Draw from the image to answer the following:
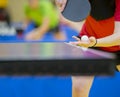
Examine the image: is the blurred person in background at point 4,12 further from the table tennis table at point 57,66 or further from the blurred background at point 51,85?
the table tennis table at point 57,66

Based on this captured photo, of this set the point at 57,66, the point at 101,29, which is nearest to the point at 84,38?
the point at 101,29

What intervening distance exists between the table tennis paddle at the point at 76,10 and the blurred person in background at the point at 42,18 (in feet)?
0.23

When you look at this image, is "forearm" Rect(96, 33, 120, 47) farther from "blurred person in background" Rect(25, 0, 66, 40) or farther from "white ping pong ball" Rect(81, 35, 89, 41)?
"blurred person in background" Rect(25, 0, 66, 40)

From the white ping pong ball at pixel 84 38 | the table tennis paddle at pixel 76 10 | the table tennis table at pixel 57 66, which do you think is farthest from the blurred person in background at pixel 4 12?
the table tennis table at pixel 57 66

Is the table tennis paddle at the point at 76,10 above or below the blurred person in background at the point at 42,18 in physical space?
above

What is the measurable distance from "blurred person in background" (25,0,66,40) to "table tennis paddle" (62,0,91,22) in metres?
0.07

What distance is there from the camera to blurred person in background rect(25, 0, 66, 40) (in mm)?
1343

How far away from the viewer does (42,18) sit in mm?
1393

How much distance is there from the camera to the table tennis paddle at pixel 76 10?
4.75ft

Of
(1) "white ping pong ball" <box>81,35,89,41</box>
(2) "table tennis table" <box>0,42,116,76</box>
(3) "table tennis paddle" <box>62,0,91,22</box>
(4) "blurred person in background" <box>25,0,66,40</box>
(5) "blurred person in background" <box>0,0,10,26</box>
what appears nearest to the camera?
(2) "table tennis table" <box>0,42,116,76</box>

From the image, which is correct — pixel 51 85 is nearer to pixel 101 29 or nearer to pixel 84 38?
pixel 84 38

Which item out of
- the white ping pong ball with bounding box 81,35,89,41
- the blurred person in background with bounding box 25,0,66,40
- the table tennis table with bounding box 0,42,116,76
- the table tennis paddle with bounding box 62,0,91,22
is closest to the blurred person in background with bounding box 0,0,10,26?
the blurred person in background with bounding box 25,0,66,40

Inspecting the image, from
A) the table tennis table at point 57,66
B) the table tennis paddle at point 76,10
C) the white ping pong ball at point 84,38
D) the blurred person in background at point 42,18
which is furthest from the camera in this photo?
the white ping pong ball at point 84,38

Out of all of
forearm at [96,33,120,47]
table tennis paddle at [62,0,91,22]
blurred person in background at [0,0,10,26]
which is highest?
table tennis paddle at [62,0,91,22]
